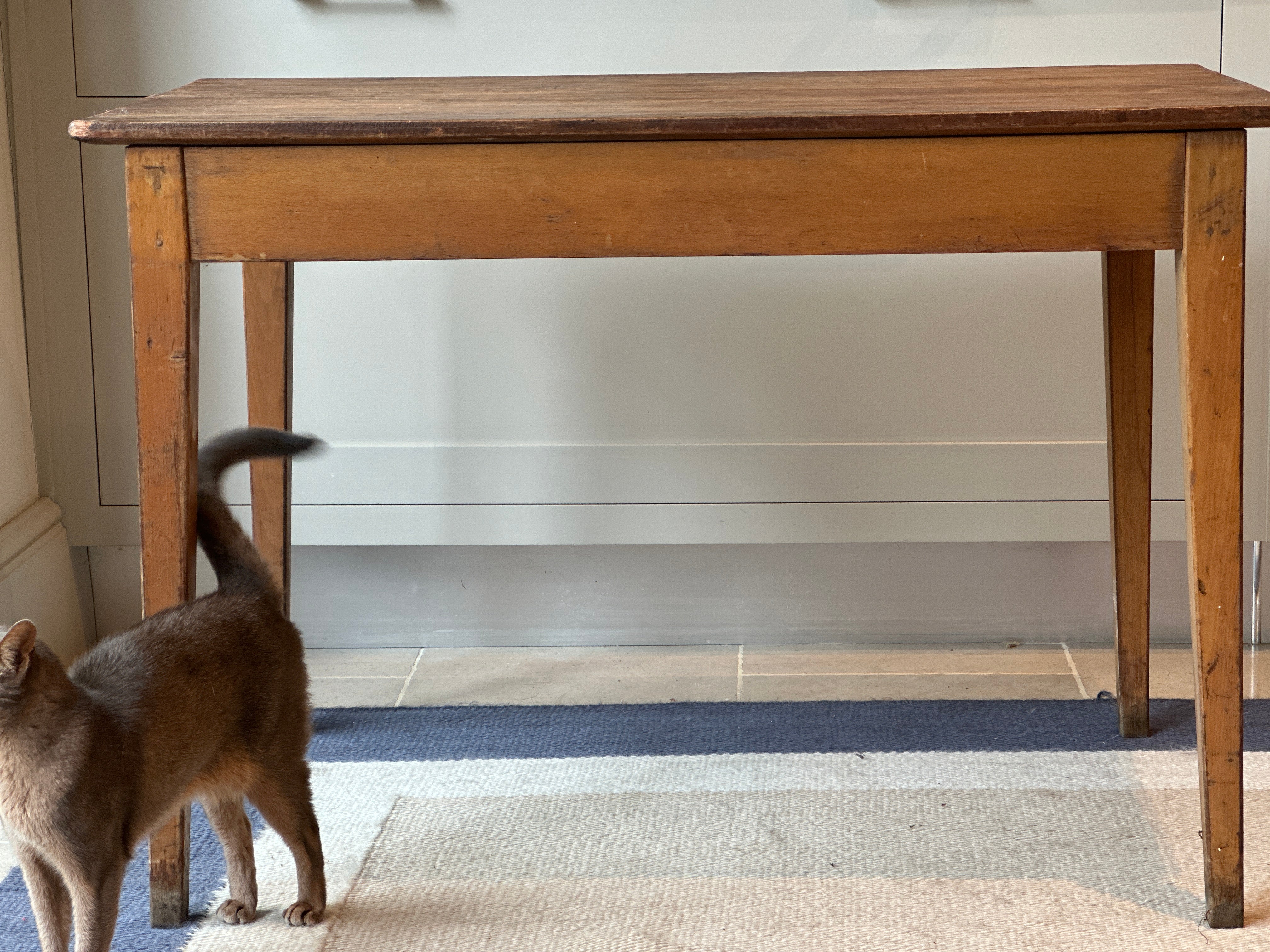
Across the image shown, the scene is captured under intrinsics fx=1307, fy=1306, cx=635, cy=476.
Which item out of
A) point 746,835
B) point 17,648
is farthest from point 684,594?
point 17,648

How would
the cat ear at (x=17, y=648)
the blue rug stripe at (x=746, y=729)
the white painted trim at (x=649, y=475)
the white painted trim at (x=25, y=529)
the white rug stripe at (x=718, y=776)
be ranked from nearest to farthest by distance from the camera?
the cat ear at (x=17, y=648) < the white rug stripe at (x=718, y=776) < the blue rug stripe at (x=746, y=729) < the white painted trim at (x=25, y=529) < the white painted trim at (x=649, y=475)

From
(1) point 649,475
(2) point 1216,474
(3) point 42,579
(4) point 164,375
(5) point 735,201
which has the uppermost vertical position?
(5) point 735,201

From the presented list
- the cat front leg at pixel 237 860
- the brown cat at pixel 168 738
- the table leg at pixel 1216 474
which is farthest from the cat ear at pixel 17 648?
the table leg at pixel 1216 474

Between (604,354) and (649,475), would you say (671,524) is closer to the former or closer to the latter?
(649,475)

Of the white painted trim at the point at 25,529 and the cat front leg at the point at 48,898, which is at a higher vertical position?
the white painted trim at the point at 25,529

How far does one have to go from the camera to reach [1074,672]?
167 centimetres

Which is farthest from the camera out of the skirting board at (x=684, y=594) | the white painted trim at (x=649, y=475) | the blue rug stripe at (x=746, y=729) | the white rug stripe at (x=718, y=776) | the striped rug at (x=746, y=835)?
the skirting board at (x=684, y=594)

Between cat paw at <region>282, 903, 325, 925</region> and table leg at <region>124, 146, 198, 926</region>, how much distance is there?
0.38ft

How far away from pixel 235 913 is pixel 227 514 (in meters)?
0.34

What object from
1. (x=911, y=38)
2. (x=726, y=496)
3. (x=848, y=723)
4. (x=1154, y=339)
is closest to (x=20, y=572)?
(x=726, y=496)

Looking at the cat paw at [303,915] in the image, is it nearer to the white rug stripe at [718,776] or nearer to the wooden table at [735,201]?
the white rug stripe at [718,776]

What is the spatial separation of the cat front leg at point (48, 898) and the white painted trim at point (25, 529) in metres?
0.66

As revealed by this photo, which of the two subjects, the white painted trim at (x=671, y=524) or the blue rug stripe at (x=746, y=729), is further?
the white painted trim at (x=671, y=524)

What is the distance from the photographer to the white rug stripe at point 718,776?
1329 millimetres
